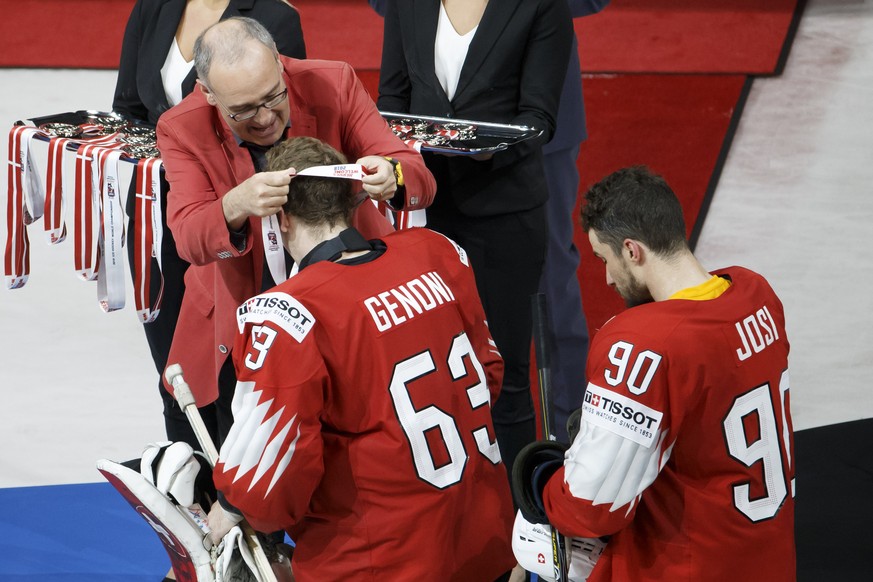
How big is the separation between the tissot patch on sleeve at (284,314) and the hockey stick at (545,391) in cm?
59

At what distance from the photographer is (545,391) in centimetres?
237

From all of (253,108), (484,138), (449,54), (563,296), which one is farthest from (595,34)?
(253,108)

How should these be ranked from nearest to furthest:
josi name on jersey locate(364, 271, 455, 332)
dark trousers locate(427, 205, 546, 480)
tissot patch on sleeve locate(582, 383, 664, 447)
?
1. tissot patch on sleeve locate(582, 383, 664, 447)
2. josi name on jersey locate(364, 271, 455, 332)
3. dark trousers locate(427, 205, 546, 480)

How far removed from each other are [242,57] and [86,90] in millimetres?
4002

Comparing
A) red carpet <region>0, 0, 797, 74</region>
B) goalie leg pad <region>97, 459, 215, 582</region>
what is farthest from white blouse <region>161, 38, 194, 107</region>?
red carpet <region>0, 0, 797, 74</region>

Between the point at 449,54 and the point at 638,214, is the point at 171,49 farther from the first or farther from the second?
the point at 638,214

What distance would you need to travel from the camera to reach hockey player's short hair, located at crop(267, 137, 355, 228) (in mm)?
2170

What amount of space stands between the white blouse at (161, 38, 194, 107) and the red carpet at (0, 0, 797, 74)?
3.04m

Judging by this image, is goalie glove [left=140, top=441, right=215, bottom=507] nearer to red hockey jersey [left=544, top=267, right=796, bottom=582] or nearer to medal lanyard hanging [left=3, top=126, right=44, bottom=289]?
red hockey jersey [left=544, top=267, right=796, bottom=582]

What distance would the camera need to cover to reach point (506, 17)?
3.12 m

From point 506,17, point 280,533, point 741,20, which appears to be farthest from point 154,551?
point 741,20

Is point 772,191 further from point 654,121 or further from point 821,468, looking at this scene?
point 821,468

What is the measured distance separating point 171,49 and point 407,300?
1.43 m

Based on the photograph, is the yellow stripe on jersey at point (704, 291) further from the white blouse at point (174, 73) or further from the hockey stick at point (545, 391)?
the white blouse at point (174, 73)
